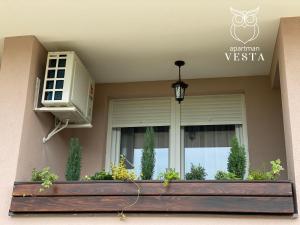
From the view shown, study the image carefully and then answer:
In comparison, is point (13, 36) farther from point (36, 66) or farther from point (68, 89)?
point (68, 89)

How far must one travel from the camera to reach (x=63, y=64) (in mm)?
4203

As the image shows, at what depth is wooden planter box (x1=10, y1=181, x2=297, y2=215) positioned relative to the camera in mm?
3162

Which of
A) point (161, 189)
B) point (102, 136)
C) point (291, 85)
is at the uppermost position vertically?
point (291, 85)

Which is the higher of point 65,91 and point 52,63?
point 52,63

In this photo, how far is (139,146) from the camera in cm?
497

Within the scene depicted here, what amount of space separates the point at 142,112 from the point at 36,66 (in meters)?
1.52

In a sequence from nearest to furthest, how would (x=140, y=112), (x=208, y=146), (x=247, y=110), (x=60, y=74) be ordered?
(x=60, y=74), (x=247, y=110), (x=208, y=146), (x=140, y=112)

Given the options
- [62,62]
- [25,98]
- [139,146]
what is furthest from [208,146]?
[25,98]

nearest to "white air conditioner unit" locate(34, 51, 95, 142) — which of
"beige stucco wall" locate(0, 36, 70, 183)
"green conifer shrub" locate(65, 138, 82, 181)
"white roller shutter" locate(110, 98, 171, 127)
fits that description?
"beige stucco wall" locate(0, 36, 70, 183)

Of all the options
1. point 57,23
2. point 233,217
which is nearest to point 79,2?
point 57,23

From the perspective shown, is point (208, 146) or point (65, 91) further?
point (208, 146)

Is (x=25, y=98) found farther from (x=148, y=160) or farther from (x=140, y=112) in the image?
(x=140, y=112)

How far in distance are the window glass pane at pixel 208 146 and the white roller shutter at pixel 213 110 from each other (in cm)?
8

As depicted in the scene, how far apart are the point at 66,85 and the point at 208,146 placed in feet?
6.14
